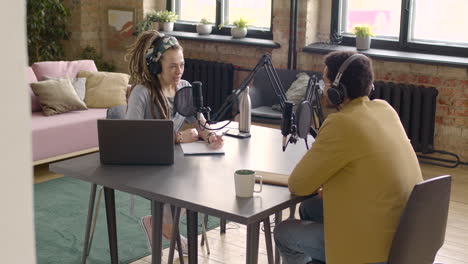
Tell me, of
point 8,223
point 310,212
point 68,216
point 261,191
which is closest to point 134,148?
point 261,191

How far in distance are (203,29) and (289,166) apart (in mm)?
4713

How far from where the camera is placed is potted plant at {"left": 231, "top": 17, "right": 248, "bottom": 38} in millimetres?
6992

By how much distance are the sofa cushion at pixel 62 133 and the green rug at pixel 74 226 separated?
285 millimetres

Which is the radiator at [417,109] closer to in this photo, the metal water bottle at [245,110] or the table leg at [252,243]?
the metal water bottle at [245,110]

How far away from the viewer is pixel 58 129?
5289 mm

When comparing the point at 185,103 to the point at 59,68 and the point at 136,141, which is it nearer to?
the point at 136,141

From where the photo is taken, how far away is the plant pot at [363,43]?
6113mm

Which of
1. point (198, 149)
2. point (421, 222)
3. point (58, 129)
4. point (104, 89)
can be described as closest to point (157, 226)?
point (198, 149)

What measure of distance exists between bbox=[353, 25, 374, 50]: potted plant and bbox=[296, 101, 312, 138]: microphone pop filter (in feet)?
12.2

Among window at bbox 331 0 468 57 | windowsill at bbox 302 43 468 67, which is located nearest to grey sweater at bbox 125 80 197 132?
windowsill at bbox 302 43 468 67

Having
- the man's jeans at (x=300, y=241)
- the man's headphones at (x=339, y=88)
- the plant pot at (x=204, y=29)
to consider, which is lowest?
the man's jeans at (x=300, y=241)

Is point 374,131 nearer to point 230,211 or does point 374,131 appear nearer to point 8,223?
point 230,211

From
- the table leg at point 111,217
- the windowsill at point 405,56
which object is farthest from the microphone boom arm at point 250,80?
the windowsill at point 405,56

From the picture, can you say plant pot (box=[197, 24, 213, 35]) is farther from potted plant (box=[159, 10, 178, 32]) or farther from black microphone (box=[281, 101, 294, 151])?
black microphone (box=[281, 101, 294, 151])
